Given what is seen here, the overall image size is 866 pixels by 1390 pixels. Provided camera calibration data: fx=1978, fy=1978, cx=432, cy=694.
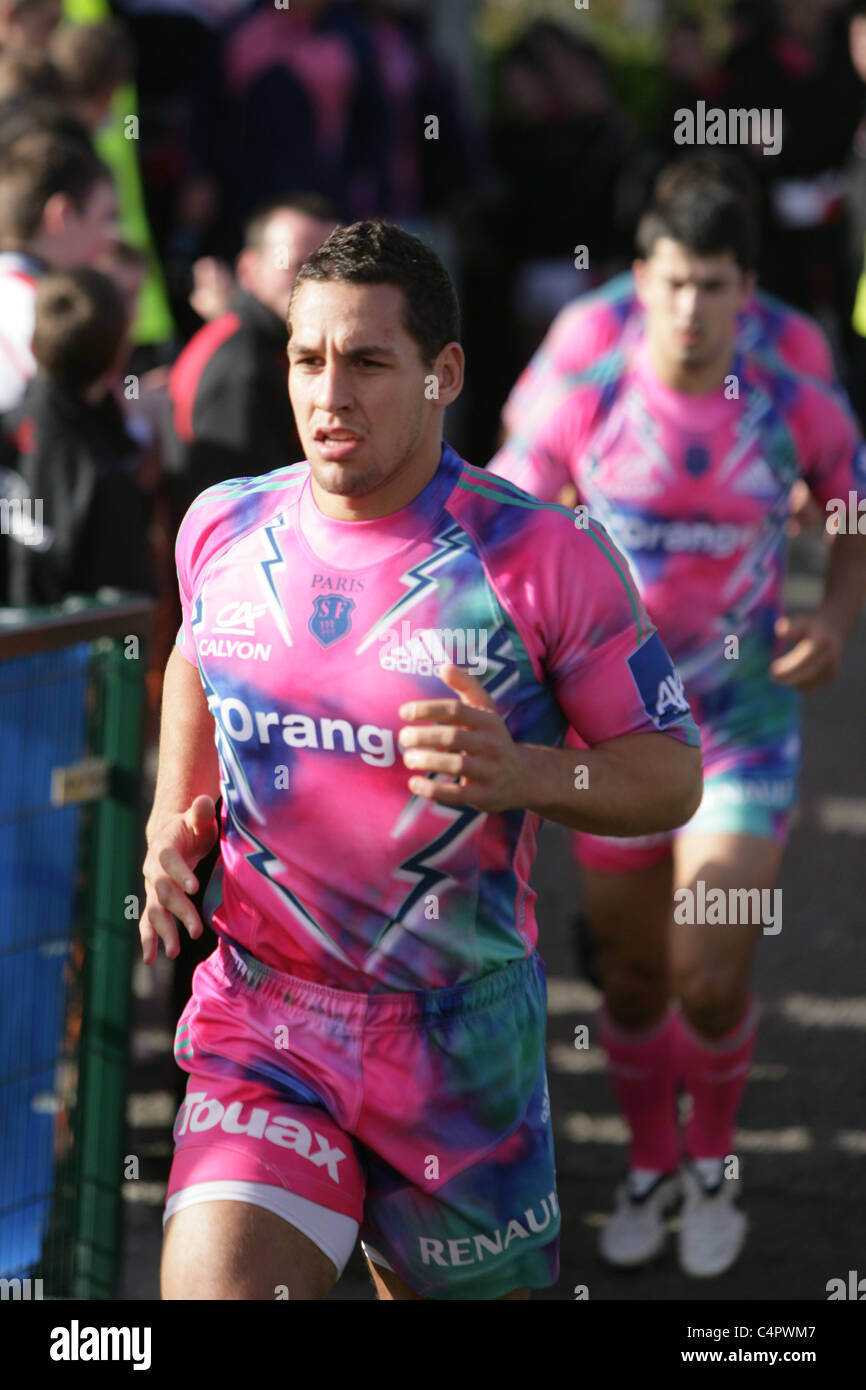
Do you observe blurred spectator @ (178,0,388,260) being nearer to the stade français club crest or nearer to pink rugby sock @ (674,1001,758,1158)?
pink rugby sock @ (674,1001,758,1158)

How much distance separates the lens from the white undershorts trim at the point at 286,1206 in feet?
9.70

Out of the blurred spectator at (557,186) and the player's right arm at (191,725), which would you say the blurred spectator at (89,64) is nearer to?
the blurred spectator at (557,186)

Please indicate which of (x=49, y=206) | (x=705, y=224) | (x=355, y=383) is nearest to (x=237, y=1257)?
(x=355, y=383)

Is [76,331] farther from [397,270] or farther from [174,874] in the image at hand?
[174,874]

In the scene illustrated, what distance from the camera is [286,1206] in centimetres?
296

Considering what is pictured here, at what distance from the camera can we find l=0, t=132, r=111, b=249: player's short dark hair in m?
5.75

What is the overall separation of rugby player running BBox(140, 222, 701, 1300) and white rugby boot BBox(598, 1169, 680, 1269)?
1.82 meters

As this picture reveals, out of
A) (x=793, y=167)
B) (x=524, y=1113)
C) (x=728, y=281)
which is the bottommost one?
(x=524, y=1113)

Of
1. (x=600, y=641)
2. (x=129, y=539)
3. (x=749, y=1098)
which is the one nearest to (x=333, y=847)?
(x=600, y=641)

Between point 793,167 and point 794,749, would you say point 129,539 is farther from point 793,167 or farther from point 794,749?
point 793,167

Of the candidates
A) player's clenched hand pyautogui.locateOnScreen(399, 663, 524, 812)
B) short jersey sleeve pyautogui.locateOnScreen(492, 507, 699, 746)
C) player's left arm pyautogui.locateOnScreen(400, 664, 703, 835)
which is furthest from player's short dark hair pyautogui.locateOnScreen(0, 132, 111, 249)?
player's clenched hand pyautogui.locateOnScreen(399, 663, 524, 812)

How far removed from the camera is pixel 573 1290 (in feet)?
15.9

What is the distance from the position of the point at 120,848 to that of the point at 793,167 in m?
8.02

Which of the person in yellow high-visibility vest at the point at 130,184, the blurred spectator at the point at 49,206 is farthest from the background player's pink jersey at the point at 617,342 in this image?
the person in yellow high-visibility vest at the point at 130,184
